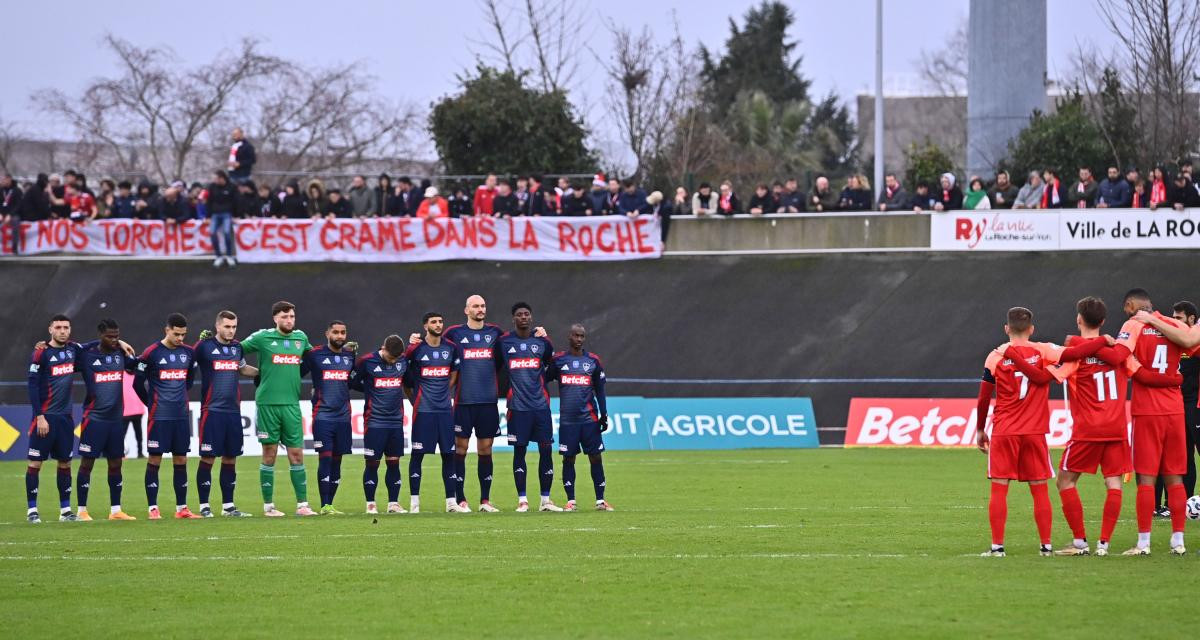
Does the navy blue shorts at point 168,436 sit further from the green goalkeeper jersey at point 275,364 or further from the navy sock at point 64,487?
the navy sock at point 64,487

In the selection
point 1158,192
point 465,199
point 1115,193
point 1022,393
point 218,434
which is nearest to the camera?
point 1022,393

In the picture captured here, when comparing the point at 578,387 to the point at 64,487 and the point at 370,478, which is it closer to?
the point at 370,478

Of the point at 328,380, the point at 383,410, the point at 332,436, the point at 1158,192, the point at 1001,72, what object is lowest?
the point at 332,436

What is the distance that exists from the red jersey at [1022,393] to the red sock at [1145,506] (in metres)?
0.97

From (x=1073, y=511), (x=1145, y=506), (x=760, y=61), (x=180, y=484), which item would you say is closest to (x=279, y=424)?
(x=180, y=484)

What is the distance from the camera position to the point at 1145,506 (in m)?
12.9

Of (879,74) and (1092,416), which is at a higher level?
(879,74)

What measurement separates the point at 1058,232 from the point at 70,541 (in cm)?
2632

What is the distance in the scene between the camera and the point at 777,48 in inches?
3071

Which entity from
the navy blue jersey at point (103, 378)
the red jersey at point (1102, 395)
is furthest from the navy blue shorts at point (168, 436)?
the red jersey at point (1102, 395)

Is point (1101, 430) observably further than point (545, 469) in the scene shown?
No

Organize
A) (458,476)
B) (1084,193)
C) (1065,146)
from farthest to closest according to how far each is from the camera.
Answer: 1. (1065,146)
2. (1084,193)
3. (458,476)

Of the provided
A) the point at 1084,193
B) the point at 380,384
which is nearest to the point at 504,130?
the point at 1084,193

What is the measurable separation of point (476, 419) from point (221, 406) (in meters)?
3.06
